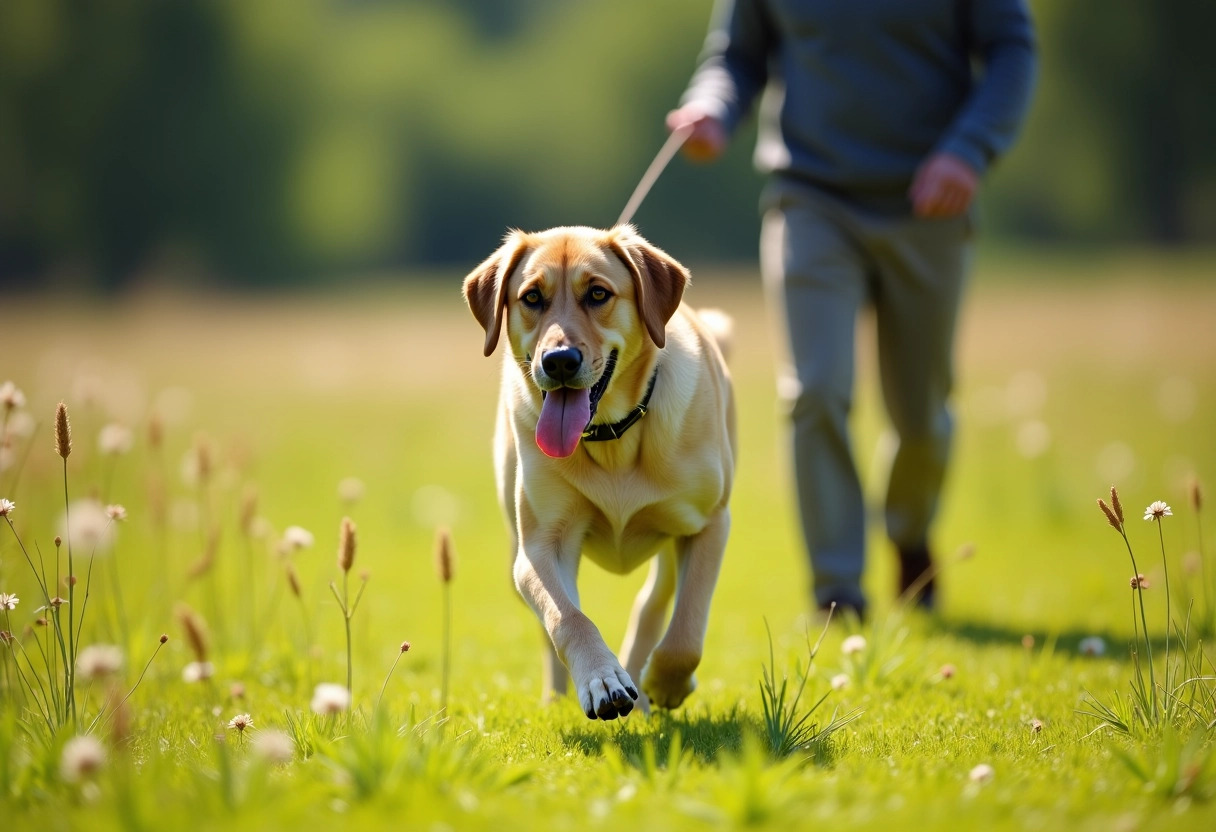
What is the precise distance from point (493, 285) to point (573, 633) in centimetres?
124

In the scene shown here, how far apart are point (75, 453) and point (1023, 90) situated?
5.84m

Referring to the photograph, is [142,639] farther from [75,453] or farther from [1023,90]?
[1023,90]

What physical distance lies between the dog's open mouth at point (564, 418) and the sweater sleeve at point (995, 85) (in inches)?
93.9

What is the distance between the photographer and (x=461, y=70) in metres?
53.0

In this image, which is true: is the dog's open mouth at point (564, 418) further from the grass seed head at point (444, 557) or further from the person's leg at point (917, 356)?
the person's leg at point (917, 356)

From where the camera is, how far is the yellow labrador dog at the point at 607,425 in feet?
12.1

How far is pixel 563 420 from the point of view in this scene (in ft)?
12.0

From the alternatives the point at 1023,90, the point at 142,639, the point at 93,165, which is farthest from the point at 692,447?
the point at 93,165

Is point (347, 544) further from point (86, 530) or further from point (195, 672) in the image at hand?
point (195, 672)

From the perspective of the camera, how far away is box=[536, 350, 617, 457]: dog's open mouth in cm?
364

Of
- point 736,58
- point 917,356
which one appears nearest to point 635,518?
point 917,356

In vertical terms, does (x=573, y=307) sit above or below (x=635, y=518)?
above

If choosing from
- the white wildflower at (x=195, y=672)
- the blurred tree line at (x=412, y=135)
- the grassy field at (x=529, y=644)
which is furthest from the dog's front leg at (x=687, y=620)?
the blurred tree line at (x=412, y=135)

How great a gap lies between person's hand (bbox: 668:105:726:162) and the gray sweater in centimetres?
10
